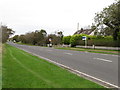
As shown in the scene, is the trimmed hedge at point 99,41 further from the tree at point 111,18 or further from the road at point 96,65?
the road at point 96,65

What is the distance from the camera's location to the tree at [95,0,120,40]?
39.5 metres

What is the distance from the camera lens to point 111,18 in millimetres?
41312

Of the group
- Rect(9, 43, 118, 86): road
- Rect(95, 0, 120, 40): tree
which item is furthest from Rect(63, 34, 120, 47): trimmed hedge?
Rect(9, 43, 118, 86): road

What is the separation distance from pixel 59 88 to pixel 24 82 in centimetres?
146

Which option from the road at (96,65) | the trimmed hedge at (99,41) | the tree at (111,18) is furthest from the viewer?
the trimmed hedge at (99,41)

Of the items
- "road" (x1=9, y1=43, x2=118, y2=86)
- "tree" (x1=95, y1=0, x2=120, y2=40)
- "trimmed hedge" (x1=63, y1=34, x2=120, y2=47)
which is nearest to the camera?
"road" (x1=9, y1=43, x2=118, y2=86)

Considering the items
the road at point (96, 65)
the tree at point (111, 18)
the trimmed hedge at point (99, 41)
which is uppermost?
the tree at point (111, 18)

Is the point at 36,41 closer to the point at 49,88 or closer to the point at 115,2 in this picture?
the point at 115,2

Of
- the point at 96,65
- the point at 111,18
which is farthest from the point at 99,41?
the point at 96,65

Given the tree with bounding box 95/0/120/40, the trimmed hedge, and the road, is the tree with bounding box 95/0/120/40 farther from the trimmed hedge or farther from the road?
the road

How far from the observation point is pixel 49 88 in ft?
21.9

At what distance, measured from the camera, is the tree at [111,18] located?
39531 mm

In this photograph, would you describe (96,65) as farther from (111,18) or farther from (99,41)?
(99,41)

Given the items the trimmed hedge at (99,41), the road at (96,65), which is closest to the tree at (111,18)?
the trimmed hedge at (99,41)
